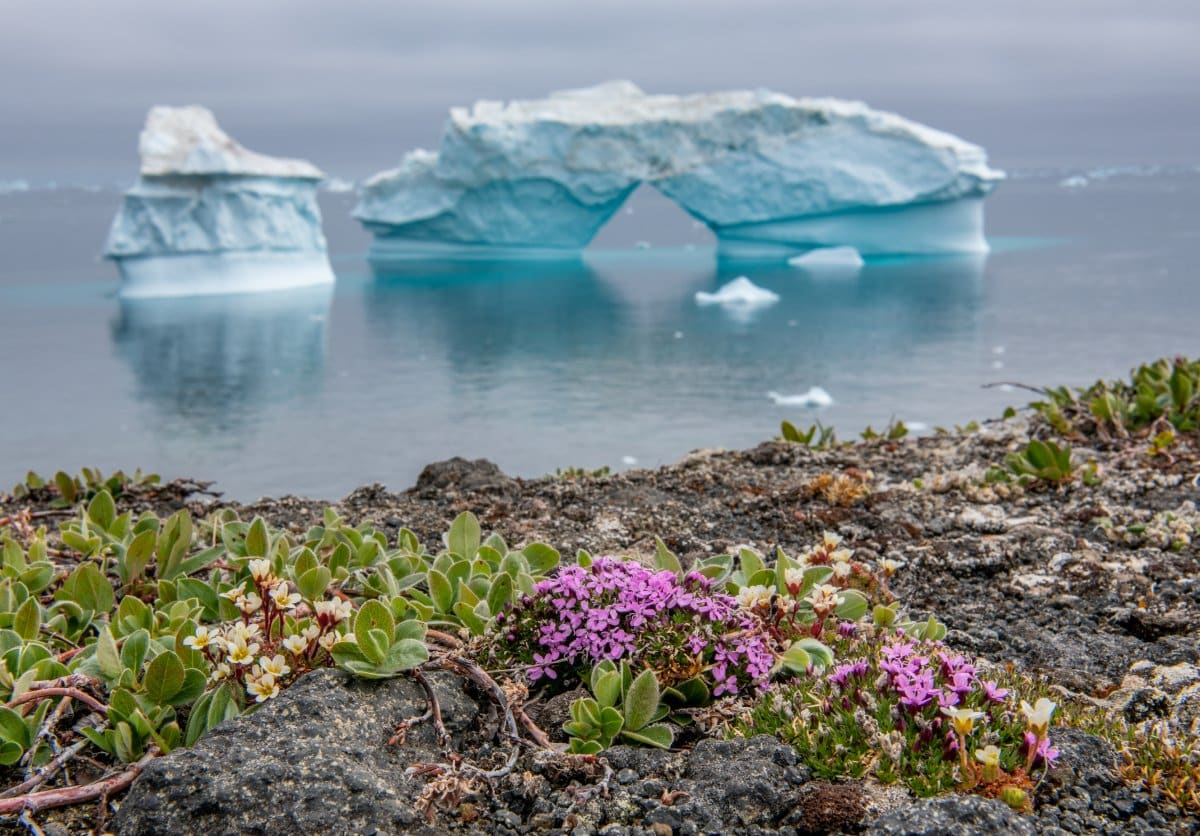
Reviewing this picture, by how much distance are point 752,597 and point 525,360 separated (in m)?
27.7

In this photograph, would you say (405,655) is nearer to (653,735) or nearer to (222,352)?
(653,735)

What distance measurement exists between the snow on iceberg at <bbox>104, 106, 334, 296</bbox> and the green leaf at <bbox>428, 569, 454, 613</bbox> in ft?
109

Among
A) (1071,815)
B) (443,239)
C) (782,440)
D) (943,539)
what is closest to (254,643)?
(1071,815)

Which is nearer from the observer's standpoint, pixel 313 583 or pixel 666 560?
pixel 313 583

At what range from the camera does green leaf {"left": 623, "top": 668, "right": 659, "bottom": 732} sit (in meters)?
2.19

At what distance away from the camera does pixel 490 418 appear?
2220cm

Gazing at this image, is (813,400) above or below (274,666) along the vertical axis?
below

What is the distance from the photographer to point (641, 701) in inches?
86.5

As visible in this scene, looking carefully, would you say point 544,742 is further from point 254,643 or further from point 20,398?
point 20,398

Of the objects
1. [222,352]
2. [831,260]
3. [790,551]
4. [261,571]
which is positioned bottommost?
[222,352]

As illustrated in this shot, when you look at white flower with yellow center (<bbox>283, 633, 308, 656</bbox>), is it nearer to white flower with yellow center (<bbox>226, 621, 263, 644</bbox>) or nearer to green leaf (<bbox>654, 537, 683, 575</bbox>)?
white flower with yellow center (<bbox>226, 621, 263, 644</bbox>)

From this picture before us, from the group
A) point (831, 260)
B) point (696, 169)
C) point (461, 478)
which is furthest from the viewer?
point (831, 260)

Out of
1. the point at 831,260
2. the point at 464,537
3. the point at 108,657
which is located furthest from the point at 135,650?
the point at 831,260

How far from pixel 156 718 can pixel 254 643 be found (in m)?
0.25
